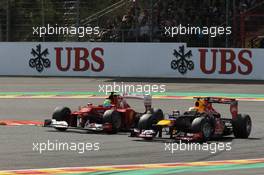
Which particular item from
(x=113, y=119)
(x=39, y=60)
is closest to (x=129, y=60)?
(x=39, y=60)

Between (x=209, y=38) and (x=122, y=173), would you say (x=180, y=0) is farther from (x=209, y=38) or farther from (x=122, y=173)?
(x=122, y=173)

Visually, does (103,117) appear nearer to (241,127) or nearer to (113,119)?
(113,119)

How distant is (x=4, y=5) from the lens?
32625mm

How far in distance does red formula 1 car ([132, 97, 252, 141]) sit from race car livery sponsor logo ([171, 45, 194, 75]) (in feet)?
50.7

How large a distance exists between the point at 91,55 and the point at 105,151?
19.0 metres

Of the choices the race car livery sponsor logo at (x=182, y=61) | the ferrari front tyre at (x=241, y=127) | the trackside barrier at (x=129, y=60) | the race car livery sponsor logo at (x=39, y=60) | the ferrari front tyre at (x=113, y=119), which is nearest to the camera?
the ferrari front tyre at (x=241, y=127)

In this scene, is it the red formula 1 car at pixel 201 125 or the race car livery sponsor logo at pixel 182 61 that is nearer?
the red formula 1 car at pixel 201 125

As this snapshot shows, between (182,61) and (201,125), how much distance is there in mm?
16871

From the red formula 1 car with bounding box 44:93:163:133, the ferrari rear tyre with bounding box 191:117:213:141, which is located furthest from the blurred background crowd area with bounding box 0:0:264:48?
the ferrari rear tyre with bounding box 191:117:213:141

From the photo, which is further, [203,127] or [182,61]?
[182,61]

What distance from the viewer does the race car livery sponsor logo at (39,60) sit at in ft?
102

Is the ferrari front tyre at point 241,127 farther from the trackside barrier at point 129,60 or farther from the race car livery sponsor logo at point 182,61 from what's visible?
the race car livery sponsor logo at point 182,61

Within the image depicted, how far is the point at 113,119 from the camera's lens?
14.0 m

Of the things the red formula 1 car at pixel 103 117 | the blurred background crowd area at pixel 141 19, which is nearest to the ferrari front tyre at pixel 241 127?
the red formula 1 car at pixel 103 117
